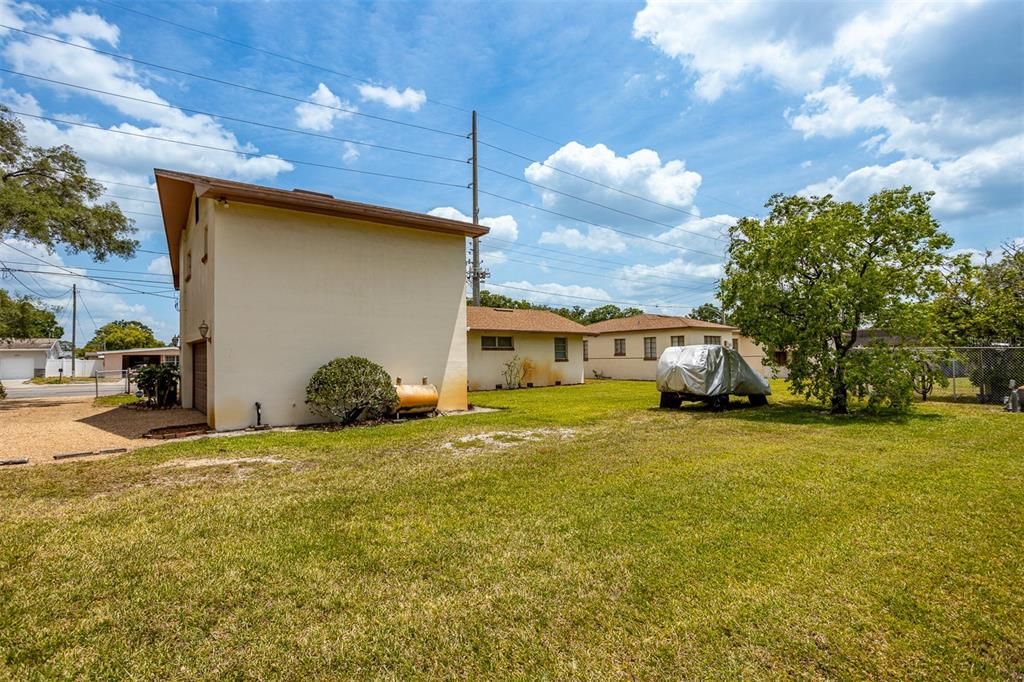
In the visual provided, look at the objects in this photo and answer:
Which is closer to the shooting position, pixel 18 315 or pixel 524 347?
pixel 18 315

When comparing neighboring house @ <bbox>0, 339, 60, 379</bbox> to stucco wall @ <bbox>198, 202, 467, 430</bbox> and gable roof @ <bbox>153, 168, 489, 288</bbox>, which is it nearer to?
gable roof @ <bbox>153, 168, 489, 288</bbox>

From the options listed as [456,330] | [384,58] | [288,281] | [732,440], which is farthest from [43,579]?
[384,58]

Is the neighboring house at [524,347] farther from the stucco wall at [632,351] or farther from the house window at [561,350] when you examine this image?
the stucco wall at [632,351]

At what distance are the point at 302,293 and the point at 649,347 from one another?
19.9 metres

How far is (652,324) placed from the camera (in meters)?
25.9

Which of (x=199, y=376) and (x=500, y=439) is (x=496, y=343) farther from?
(x=500, y=439)

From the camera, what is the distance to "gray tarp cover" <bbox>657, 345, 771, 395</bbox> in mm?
11836

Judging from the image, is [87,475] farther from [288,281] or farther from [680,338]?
[680,338]

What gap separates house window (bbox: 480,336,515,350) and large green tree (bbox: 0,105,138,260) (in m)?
13.5

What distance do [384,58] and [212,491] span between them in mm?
12233

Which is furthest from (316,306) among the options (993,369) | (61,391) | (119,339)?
(119,339)

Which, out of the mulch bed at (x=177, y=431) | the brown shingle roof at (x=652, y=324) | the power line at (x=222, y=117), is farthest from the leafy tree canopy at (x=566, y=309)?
the mulch bed at (x=177, y=431)

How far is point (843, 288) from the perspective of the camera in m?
9.97

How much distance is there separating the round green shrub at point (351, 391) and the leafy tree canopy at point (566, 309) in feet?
127
